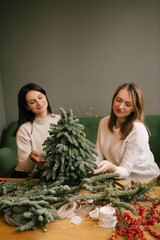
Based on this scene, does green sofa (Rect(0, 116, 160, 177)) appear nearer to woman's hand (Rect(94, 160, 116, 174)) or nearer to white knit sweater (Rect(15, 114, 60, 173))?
white knit sweater (Rect(15, 114, 60, 173))

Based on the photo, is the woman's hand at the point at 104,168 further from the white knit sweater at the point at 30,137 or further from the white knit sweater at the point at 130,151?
the white knit sweater at the point at 30,137

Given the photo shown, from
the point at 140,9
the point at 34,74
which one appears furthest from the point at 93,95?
the point at 140,9

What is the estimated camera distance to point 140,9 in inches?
91.8

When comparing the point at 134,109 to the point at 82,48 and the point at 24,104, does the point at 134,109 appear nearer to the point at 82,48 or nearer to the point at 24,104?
the point at 24,104

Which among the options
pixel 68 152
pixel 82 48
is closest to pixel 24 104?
pixel 68 152

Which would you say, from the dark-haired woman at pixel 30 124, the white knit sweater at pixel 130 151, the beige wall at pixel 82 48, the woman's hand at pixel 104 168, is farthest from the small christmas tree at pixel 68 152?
the beige wall at pixel 82 48

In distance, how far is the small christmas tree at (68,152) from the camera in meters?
1.06

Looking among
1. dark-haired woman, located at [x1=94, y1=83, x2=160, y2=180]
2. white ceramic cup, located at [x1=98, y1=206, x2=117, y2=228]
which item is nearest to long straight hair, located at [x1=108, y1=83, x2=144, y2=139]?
dark-haired woman, located at [x1=94, y1=83, x2=160, y2=180]

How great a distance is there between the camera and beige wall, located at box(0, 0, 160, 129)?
2377 millimetres

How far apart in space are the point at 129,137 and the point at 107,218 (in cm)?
84

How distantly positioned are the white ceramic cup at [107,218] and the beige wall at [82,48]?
1.83 meters

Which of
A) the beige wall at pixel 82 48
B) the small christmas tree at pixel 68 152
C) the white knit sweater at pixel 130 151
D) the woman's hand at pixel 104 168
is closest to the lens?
the small christmas tree at pixel 68 152

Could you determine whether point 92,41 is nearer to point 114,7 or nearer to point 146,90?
point 114,7

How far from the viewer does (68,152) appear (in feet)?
3.50
